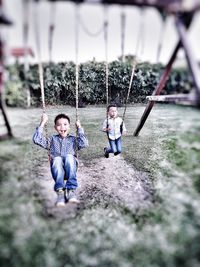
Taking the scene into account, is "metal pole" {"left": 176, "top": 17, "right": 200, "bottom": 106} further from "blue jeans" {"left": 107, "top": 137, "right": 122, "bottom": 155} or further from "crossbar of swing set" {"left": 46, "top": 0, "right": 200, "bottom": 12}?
"blue jeans" {"left": 107, "top": 137, "right": 122, "bottom": 155}

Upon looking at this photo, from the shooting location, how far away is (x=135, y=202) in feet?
14.1

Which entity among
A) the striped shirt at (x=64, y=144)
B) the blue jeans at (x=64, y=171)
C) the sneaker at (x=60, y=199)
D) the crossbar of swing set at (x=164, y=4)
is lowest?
the sneaker at (x=60, y=199)

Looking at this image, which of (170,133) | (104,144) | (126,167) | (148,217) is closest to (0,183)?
(148,217)

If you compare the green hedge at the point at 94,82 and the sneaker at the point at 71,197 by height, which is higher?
the green hedge at the point at 94,82

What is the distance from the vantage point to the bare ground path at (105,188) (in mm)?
4107

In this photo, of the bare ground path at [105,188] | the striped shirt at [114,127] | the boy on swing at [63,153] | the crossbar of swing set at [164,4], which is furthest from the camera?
the striped shirt at [114,127]

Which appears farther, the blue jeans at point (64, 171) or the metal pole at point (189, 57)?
the blue jeans at point (64, 171)

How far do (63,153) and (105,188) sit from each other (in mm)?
961

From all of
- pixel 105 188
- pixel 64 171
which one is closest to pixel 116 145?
pixel 105 188

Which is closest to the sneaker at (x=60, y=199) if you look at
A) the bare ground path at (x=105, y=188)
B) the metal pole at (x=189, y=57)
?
the bare ground path at (x=105, y=188)

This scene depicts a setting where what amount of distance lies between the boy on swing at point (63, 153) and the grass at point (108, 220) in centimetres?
28

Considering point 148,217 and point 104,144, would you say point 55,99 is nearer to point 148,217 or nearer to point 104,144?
point 104,144

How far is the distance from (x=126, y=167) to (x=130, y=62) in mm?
1715

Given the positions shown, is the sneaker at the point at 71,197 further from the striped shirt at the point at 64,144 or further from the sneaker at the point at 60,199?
the striped shirt at the point at 64,144
